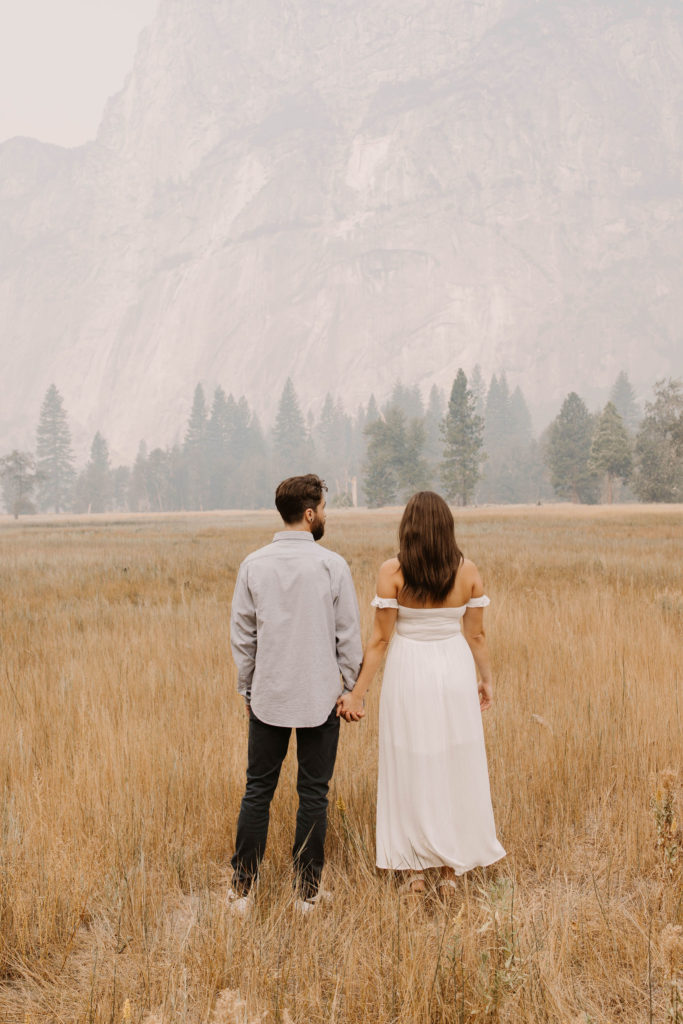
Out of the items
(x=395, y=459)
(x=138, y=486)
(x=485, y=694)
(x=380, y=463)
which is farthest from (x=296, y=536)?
(x=138, y=486)

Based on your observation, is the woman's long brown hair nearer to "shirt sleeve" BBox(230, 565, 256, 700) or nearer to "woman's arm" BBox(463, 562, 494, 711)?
"woman's arm" BBox(463, 562, 494, 711)

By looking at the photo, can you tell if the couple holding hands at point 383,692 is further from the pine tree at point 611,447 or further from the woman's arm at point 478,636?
the pine tree at point 611,447

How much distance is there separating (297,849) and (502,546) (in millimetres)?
18971

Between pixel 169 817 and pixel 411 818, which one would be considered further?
pixel 169 817

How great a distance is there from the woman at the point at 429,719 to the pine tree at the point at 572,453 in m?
90.8

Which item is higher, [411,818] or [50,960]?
[411,818]

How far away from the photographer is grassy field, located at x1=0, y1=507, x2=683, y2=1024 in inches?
100.0

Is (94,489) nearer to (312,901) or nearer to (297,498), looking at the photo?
(297,498)

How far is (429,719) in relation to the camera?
3.35 metres

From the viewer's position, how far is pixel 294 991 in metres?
2.59

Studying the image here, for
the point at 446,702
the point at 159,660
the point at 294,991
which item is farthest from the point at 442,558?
the point at 159,660

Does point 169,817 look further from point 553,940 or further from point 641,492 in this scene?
point 641,492

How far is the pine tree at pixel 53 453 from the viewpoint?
135 metres

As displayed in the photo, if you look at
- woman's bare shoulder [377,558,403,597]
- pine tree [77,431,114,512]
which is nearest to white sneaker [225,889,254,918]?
woman's bare shoulder [377,558,403,597]
